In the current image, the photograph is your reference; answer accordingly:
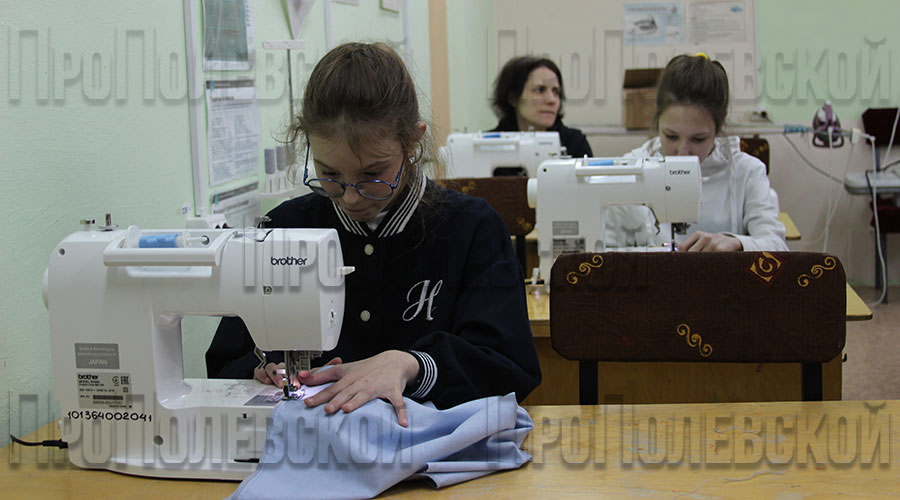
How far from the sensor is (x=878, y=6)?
4.82m

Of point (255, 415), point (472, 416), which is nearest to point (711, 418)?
point (472, 416)

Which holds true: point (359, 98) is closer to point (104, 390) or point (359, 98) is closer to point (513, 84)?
point (104, 390)

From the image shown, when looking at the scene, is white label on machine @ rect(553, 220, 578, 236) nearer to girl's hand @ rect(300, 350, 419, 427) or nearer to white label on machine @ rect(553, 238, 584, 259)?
white label on machine @ rect(553, 238, 584, 259)

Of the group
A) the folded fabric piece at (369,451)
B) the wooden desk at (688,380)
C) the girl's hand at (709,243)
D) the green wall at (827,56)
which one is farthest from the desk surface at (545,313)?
the green wall at (827,56)

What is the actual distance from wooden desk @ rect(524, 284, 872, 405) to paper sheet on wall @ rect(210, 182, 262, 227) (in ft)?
2.32

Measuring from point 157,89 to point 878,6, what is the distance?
4462mm

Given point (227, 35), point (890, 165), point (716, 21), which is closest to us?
point (227, 35)

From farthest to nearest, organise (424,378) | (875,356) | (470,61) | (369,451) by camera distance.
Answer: (470,61) < (875,356) < (424,378) < (369,451)

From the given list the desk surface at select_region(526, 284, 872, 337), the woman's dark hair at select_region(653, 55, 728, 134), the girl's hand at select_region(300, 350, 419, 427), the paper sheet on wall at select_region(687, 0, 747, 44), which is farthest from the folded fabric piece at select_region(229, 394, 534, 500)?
the paper sheet on wall at select_region(687, 0, 747, 44)

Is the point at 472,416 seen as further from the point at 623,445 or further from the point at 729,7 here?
the point at 729,7

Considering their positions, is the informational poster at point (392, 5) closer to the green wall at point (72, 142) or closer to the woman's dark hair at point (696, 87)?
the woman's dark hair at point (696, 87)

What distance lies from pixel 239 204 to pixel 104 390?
0.95 meters

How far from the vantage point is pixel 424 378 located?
1.16 m

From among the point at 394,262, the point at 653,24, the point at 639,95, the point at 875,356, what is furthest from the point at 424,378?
the point at 653,24
